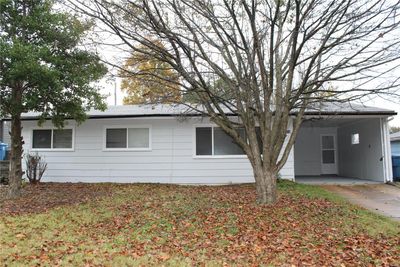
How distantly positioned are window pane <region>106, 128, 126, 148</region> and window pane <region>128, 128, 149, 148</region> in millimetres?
290

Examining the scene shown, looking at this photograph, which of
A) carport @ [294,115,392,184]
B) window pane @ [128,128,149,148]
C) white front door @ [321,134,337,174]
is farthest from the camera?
white front door @ [321,134,337,174]

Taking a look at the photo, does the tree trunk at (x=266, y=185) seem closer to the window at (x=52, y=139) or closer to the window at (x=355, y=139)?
the window at (x=52, y=139)

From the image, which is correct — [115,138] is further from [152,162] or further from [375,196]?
[375,196]

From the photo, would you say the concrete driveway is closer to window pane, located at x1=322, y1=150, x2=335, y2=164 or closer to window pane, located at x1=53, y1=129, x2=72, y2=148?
window pane, located at x1=322, y1=150, x2=335, y2=164

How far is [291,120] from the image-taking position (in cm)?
1407

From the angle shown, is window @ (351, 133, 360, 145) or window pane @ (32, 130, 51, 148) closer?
window pane @ (32, 130, 51, 148)

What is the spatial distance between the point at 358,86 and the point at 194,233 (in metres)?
4.74

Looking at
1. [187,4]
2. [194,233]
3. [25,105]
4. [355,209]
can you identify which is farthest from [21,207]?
[355,209]

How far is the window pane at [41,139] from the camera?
15437mm

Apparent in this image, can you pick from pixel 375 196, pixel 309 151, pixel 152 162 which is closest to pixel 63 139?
pixel 152 162

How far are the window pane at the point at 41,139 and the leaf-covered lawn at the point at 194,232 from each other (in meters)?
5.10

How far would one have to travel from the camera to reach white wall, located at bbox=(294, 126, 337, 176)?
1931 cm

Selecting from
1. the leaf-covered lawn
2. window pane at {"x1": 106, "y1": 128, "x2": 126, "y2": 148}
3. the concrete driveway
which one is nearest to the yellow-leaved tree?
the leaf-covered lawn

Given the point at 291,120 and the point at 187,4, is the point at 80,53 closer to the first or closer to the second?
the point at 187,4
